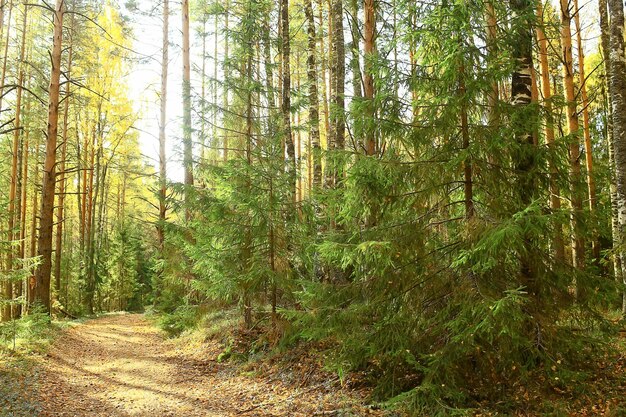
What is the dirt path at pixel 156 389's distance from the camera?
5.61 meters

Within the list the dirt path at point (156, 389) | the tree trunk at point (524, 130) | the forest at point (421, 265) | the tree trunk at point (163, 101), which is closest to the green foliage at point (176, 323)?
the dirt path at point (156, 389)

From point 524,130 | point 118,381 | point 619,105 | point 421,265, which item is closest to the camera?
point 524,130

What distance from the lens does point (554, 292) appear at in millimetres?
4785

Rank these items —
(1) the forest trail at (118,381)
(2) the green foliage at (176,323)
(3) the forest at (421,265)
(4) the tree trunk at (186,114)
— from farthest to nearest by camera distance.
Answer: (2) the green foliage at (176,323)
(4) the tree trunk at (186,114)
(1) the forest trail at (118,381)
(3) the forest at (421,265)

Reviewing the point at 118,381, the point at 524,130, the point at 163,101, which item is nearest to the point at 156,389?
the point at 118,381

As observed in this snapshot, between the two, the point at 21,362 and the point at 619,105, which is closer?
the point at 619,105

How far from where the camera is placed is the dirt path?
5609 millimetres

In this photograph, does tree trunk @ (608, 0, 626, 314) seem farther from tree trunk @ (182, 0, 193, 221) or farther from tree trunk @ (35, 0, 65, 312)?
tree trunk @ (35, 0, 65, 312)

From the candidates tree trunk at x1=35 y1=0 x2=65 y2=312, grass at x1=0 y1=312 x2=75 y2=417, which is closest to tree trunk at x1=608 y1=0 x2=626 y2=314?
grass at x1=0 y1=312 x2=75 y2=417

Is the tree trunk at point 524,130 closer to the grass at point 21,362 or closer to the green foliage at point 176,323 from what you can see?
the grass at point 21,362

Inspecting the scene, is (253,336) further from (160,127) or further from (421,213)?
(160,127)

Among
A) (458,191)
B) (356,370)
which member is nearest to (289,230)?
(356,370)

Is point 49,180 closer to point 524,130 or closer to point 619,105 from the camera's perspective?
point 524,130

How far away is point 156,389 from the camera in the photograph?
6852mm
